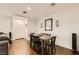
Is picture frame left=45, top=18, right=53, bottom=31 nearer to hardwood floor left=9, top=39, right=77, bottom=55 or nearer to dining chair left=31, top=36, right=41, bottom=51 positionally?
dining chair left=31, top=36, right=41, bottom=51

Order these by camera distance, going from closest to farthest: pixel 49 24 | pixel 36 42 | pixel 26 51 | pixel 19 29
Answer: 1. pixel 26 51
2. pixel 36 42
3. pixel 19 29
4. pixel 49 24

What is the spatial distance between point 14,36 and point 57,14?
227 cm

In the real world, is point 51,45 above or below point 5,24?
below

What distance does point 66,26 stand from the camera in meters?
4.06

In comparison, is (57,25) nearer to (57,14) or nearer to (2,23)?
(57,14)

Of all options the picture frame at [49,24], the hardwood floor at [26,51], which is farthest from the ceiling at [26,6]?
the hardwood floor at [26,51]

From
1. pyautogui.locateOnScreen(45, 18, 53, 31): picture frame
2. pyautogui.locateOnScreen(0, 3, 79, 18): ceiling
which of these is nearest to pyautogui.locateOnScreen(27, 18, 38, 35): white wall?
pyautogui.locateOnScreen(0, 3, 79, 18): ceiling

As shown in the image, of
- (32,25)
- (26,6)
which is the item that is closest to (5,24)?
(26,6)

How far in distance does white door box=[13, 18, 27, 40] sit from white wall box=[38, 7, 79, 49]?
155 centimetres

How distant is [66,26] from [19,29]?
6.78 ft

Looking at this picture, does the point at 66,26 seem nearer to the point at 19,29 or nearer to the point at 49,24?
the point at 49,24

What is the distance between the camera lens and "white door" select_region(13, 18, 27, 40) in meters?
4.02

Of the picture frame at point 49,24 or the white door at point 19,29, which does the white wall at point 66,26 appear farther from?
the white door at point 19,29

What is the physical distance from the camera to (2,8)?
3.42 m
